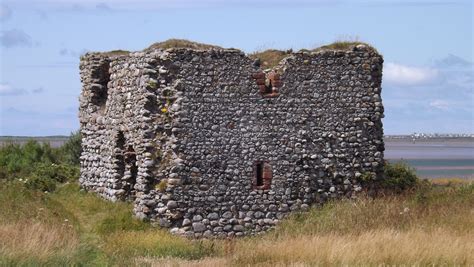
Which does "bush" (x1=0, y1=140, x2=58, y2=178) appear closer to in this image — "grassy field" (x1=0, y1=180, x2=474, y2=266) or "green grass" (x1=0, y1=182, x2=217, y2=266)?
"green grass" (x1=0, y1=182, x2=217, y2=266)

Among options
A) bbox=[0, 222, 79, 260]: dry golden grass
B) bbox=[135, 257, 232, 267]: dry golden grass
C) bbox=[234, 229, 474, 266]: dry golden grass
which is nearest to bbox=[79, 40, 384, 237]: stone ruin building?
bbox=[0, 222, 79, 260]: dry golden grass

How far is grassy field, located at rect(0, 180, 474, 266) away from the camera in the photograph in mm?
18672

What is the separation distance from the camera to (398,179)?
28391 millimetres

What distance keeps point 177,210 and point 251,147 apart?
8.35 ft

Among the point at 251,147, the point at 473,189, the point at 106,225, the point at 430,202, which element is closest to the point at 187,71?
the point at 251,147

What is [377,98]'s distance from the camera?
27359 mm

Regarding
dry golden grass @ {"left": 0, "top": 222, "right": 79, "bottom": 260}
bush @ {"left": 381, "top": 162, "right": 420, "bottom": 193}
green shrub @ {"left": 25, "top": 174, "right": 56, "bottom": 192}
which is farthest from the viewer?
green shrub @ {"left": 25, "top": 174, "right": 56, "bottom": 192}

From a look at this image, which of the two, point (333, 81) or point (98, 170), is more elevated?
point (333, 81)

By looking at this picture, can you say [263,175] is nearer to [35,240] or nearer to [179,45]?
[179,45]

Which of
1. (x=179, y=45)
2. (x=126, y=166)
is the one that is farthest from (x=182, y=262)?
(x=126, y=166)

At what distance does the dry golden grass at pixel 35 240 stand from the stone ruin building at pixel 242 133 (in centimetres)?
459

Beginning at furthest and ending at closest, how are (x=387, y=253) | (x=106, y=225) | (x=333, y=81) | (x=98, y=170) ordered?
(x=98, y=170) → (x=333, y=81) → (x=106, y=225) → (x=387, y=253)

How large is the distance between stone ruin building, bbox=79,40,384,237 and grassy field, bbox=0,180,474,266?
723 millimetres

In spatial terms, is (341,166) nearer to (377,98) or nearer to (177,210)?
(377,98)
